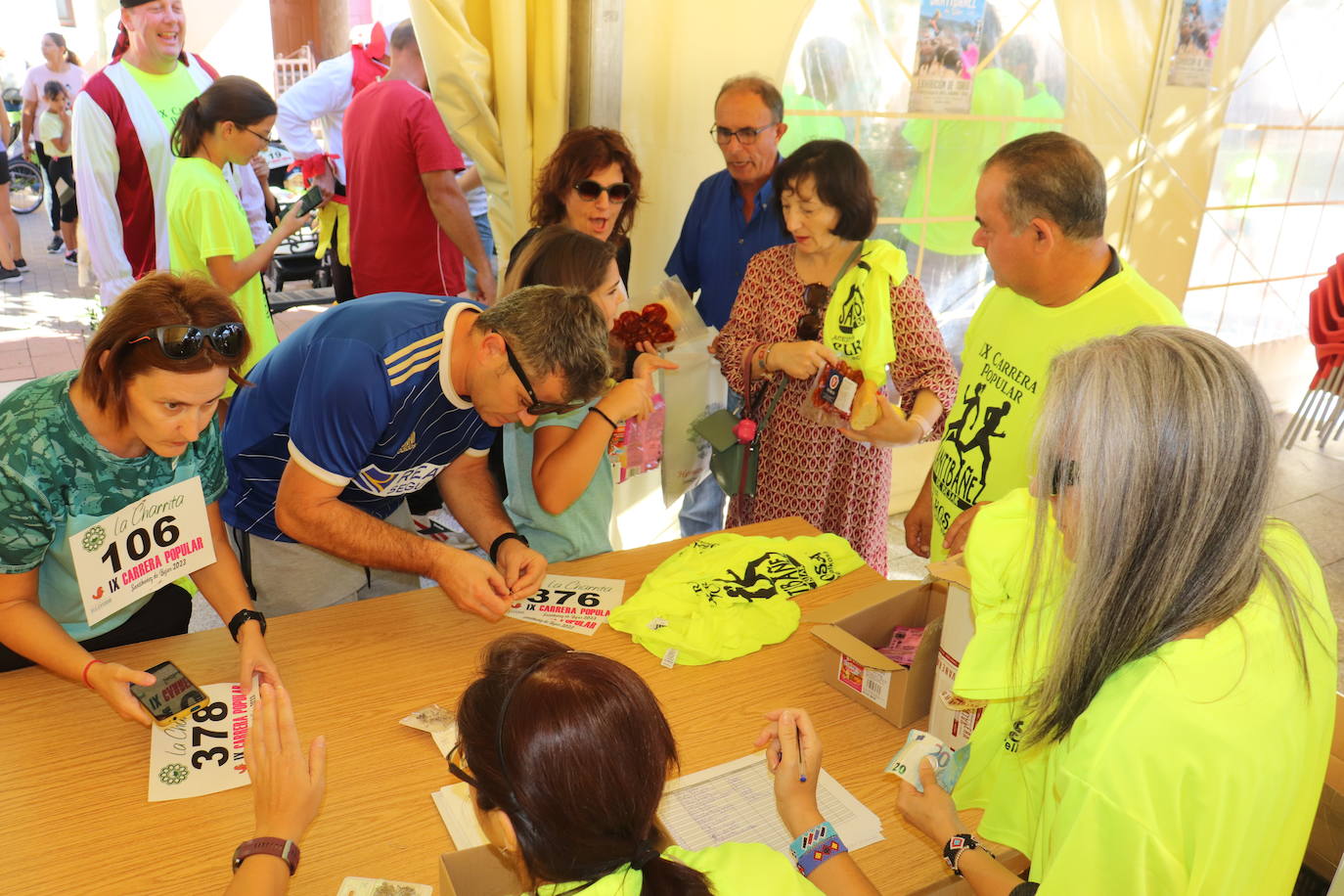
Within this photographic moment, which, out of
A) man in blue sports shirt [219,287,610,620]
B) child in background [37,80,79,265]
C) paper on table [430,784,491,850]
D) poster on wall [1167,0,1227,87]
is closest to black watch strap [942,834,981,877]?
paper on table [430,784,491,850]

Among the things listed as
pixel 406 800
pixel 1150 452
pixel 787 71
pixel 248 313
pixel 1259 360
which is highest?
pixel 787 71

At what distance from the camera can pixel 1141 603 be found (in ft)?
3.16

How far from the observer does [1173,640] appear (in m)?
0.96

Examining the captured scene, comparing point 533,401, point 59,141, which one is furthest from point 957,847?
point 59,141

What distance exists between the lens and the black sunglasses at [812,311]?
2.59 metres

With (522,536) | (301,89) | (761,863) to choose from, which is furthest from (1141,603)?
(301,89)

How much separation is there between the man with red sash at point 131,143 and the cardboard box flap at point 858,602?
2.76 metres

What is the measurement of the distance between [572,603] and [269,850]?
89 centimetres

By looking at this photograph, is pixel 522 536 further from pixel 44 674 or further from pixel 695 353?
pixel 695 353

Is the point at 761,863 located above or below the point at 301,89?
below

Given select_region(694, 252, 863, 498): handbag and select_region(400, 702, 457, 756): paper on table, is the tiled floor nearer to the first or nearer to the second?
select_region(694, 252, 863, 498): handbag

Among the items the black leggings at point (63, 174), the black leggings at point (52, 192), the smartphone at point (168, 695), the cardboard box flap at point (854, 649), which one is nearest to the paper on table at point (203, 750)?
the smartphone at point (168, 695)

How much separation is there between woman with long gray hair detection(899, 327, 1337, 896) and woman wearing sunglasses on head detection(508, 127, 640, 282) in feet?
6.42

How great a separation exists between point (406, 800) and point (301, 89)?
4730mm
